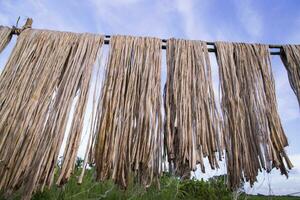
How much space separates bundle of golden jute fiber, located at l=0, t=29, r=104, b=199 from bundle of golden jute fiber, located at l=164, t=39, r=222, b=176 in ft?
1.64

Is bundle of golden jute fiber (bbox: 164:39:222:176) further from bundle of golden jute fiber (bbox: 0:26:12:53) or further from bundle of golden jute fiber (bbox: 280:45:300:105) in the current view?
bundle of golden jute fiber (bbox: 0:26:12:53)

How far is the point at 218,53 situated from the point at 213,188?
6.95 feet

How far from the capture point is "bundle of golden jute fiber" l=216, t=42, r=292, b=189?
2.10m

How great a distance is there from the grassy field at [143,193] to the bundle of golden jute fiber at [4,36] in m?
0.98

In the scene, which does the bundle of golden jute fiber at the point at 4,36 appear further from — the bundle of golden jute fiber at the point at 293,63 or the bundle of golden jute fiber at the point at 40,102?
the bundle of golden jute fiber at the point at 293,63

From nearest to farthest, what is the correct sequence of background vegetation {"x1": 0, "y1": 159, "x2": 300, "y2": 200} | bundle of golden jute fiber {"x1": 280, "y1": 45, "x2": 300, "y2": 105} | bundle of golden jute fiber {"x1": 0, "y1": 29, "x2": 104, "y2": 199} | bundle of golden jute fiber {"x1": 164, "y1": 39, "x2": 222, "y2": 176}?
bundle of golden jute fiber {"x1": 0, "y1": 29, "x2": 104, "y2": 199}
bundle of golden jute fiber {"x1": 164, "y1": 39, "x2": 222, "y2": 176}
bundle of golden jute fiber {"x1": 280, "y1": 45, "x2": 300, "y2": 105}
background vegetation {"x1": 0, "y1": 159, "x2": 300, "y2": 200}

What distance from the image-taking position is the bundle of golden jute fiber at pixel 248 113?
210 cm

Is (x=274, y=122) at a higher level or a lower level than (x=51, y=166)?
higher

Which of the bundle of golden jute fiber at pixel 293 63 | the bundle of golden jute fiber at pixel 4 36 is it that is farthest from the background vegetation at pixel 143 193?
the bundle of golden jute fiber at pixel 4 36

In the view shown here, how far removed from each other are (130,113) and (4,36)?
3.48ft

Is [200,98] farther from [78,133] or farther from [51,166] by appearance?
[51,166]

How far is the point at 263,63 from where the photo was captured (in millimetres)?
2479

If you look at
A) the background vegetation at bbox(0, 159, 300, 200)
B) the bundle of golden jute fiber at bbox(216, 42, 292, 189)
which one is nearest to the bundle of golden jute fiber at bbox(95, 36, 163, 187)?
the bundle of golden jute fiber at bbox(216, 42, 292, 189)

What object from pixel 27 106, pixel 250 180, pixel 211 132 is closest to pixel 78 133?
pixel 27 106
